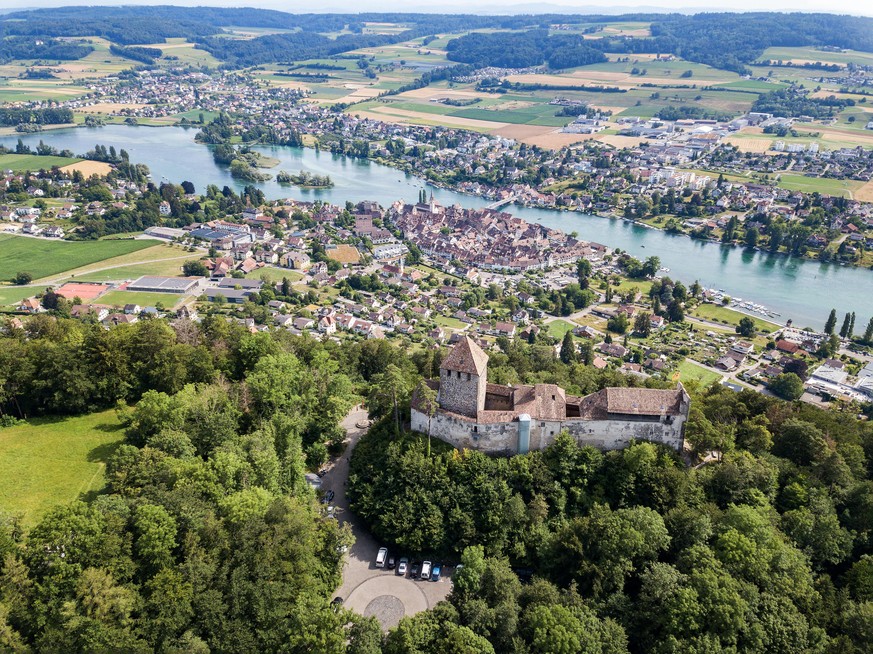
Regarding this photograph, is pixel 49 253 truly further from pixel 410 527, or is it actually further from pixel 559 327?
pixel 410 527

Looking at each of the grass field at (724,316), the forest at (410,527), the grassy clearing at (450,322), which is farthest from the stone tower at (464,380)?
the grass field at (724,316)

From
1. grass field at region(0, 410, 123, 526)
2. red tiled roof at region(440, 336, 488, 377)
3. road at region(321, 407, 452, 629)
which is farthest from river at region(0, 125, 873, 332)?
grass field at region(0, 410, 123, 526)

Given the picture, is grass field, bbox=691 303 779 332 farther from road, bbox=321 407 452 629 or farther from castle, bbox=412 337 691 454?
road, bbox=321 407 452 629

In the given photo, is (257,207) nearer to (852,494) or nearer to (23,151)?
(23,151)

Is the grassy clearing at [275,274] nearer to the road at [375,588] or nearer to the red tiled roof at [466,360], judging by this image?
the red tiled roof at [466,360]

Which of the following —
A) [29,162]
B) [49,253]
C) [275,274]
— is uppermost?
[29,162]

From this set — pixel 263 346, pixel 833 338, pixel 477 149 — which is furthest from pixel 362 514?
pixel 477 149

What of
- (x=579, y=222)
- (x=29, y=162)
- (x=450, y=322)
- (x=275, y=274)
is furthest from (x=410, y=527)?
(x=29, y=162)
